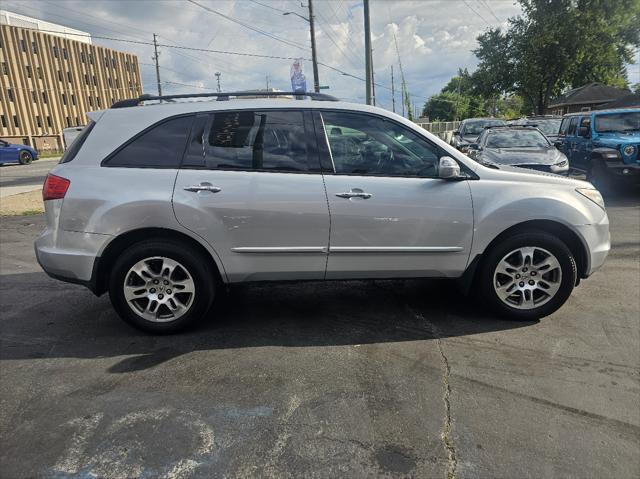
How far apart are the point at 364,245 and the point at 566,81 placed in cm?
4129

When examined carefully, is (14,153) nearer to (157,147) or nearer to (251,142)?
(157,147)

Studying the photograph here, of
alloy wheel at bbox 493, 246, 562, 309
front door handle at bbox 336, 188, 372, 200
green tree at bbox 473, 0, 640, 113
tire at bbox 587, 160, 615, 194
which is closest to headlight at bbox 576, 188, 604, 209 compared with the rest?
alloy wheel at bbox 493, 246, 562, 309

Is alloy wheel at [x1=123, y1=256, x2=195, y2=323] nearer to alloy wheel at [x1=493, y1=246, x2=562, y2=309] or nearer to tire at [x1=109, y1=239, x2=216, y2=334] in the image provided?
tire at [x1=109, y1=239, x2=216, y2=334]

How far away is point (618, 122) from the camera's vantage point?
10.8 meters

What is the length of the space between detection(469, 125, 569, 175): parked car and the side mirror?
15.3 ft

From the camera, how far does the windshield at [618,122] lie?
10.7 meters

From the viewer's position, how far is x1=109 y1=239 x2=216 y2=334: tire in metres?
3.65

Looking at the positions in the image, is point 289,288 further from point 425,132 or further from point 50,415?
point 50,415

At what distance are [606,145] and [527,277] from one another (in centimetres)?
794

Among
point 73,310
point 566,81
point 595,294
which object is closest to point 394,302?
point 595,294

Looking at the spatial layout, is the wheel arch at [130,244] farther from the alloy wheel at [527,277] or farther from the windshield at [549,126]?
the windshield at [549,126]

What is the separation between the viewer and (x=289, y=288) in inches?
195

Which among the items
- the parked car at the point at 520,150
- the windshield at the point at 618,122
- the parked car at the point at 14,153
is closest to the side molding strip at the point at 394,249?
the parked car at the point at 520,150

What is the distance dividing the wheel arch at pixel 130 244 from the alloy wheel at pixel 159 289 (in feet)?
0.60
